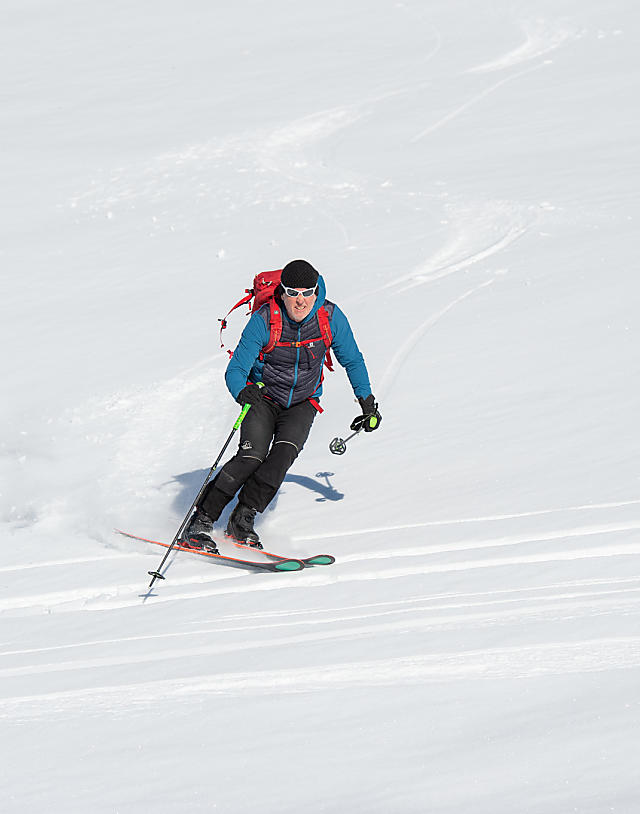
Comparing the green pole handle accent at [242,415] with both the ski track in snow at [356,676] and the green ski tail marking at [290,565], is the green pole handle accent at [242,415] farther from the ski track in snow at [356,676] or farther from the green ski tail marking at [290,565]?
the ski track in snow at [356,676]

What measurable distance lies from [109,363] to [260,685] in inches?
222

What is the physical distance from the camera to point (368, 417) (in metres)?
6.22

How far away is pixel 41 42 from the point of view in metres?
20.2

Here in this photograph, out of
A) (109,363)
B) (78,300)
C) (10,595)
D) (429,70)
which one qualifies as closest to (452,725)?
(10,595)

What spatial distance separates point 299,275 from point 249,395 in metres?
0.80

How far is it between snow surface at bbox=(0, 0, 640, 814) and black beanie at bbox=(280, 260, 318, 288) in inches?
65.8

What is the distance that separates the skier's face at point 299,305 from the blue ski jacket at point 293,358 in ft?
0.19

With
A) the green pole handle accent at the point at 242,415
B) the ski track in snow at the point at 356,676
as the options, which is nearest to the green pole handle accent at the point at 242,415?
the green pole handle accent at the point at 242,415

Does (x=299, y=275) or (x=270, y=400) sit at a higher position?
(x=299, y=275)

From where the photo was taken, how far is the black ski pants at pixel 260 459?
5.97 m

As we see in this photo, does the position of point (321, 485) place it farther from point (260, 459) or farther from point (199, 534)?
point (199, 534)

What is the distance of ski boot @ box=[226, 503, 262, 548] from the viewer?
6004 mm

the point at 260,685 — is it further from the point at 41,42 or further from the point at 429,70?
the point at 41,42

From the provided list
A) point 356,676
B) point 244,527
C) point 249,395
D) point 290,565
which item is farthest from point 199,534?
point 356,676
